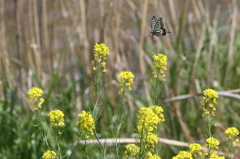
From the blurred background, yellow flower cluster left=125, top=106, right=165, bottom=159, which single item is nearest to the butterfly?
yellow flower cluster left=125, top=106, right=165, bottom=159

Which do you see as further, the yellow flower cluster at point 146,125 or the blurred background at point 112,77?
the blurred background at point 112,77

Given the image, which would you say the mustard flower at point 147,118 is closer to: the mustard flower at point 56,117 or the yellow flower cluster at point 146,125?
the yellow flower cluster at point 146,125

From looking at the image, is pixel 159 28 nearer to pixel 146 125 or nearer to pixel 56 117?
pixel 146 125

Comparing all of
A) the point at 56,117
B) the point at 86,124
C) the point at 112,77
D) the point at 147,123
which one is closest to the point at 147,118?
the point at 147,123

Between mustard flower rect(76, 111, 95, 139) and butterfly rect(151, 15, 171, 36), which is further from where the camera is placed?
butterfly rect(151, 15, 171, 36)

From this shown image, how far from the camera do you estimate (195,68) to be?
4012mm

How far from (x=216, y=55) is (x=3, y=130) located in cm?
218

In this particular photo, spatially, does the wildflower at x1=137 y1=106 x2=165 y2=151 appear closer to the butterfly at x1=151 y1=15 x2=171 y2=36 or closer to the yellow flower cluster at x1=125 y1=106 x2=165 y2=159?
the yellow flower cluster at x1=125 y1=106 x2=165 y2=159

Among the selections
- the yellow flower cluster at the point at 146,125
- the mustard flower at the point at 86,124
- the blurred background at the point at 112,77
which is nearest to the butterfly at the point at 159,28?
the yellow flower cluster at the point at 146,125

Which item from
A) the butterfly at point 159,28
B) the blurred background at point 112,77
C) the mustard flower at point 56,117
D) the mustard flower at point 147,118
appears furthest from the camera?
the blurred background at point 112,77

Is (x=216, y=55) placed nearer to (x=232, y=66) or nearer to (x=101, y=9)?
(x=232, y=66)

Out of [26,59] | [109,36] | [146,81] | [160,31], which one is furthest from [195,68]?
[160,31]

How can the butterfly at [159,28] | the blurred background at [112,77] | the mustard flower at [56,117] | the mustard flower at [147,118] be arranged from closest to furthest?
the mustard flower at [147,118], the mustard flower at [56,117], the butterfly at [159,28], the blurred background at [112,77]

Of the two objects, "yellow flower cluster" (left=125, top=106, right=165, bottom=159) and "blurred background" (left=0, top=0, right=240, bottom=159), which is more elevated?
"blurred background" (left=0, top=0, right=240, bottom=159)
